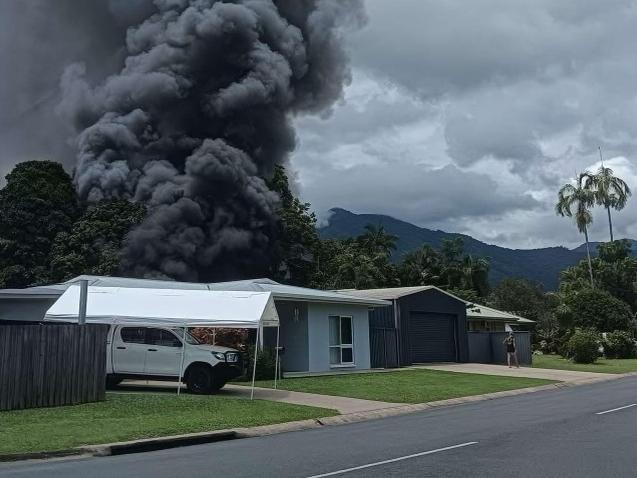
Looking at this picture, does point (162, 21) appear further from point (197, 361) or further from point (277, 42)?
point (197, 361)

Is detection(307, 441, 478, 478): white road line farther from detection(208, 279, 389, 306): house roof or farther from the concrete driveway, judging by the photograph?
the concrete driveway

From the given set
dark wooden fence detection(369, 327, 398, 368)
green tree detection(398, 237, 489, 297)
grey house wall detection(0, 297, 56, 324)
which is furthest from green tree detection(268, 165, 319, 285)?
grey house wall detection(0, 297, 56, 324)

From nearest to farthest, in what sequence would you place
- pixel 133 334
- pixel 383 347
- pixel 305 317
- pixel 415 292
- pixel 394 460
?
pixel 394 460, pixel 133 334, pixel 305 317, pixel 383 347, pixel 415 292

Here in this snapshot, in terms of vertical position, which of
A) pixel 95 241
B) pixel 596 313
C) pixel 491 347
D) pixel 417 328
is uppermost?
pixel 95 241

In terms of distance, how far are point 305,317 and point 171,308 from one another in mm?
8270

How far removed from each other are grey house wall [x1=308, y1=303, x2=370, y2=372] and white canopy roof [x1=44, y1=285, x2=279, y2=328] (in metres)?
7.30

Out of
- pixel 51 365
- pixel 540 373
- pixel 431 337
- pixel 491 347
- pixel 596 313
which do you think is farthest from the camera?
pixel 596 313

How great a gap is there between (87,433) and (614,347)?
121ft

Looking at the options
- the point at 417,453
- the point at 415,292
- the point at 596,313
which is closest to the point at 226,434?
the point at 417,453

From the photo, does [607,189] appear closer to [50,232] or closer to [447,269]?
[447,269]

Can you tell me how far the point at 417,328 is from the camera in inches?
1282

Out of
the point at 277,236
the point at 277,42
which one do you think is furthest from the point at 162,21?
the point at 277,236

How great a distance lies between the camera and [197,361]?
60.7 ft

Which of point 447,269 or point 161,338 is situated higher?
point 447,269
